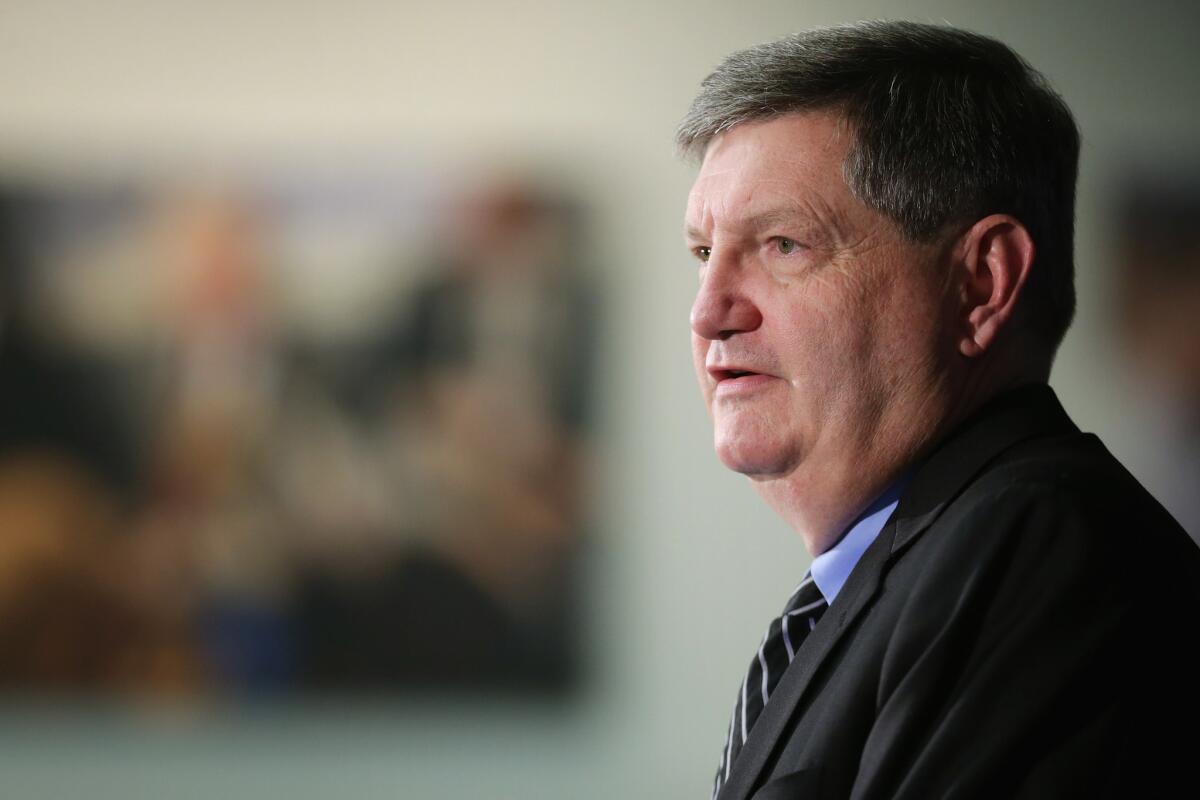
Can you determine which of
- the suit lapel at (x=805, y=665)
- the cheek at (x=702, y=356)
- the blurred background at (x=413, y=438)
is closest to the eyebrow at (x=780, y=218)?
the cheek at (x=702, y=356)

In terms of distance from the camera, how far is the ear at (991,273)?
1.66 meters

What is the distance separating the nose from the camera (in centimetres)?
175

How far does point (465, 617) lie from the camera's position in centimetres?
438

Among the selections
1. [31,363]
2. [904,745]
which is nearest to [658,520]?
[31,363]

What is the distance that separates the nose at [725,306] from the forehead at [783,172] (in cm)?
7

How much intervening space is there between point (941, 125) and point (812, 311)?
11.7 inches

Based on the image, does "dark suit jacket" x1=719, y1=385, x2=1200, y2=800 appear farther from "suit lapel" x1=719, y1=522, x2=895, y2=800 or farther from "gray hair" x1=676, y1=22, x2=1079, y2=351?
"gray hair" x1=676, y1=22, x2=1079, y2=351

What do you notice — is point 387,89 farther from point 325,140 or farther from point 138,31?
point 138,31

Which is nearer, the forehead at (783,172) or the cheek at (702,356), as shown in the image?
the forehead at (783,172)

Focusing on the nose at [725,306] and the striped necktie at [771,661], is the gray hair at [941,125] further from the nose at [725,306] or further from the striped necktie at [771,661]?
the striped necktie at [771,661]

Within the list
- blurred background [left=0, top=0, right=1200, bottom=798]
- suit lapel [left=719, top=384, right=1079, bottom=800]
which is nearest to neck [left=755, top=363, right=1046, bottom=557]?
suit lapel [left=719, top=384, right=1079, bottom=800]

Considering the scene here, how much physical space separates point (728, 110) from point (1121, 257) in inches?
122

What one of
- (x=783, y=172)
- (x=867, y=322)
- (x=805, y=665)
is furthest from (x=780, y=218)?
(x=805, y=665)

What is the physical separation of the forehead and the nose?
70 mm
